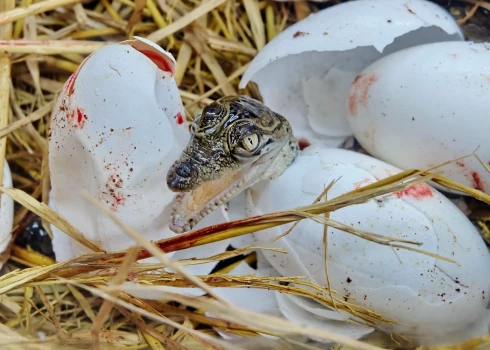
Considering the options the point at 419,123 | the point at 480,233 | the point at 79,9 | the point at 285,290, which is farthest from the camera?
the point at 79,9

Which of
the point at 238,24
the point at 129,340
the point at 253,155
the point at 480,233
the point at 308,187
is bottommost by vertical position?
the point at 480,233

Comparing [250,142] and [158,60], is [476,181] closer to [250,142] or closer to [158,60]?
[250,142]

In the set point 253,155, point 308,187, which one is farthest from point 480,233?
point 253,155

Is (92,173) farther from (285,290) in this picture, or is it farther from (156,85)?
(285,290)

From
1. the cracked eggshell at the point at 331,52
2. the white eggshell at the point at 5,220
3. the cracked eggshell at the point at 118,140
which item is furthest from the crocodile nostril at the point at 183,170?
the white eggshell at the point at 5,220

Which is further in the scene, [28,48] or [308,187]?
[28,48]

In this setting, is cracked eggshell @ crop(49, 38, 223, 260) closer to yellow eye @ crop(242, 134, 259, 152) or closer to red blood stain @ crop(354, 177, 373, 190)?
yellow eye @ crop(242, 134, 259, 152)

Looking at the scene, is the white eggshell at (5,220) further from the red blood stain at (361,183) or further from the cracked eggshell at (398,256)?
the red blood stain at (361,183)
